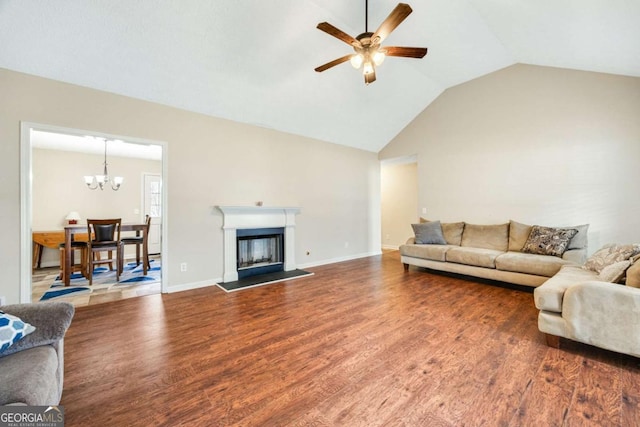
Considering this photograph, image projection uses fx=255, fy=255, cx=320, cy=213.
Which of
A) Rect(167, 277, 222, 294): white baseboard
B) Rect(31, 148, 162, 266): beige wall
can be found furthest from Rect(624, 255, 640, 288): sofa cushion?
Rect(31, 148, 162, 266): beige wall

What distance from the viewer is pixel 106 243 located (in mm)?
4230

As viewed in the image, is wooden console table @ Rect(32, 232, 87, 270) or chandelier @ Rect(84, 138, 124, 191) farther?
chandelier @ Rect(84, 138, 124, 191)

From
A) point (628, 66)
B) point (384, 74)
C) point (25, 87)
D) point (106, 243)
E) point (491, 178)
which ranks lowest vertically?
point (106, 243)

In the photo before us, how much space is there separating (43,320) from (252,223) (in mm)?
3052

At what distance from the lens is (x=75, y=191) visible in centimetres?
555

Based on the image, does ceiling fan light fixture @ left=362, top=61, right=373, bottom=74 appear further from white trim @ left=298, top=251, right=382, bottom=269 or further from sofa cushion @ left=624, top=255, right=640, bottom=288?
white trim @ left=298, top=251, right=382, bottom=269

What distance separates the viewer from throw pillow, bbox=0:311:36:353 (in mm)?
1155

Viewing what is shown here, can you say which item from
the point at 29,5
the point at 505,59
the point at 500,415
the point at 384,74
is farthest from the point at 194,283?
the point at 505,59

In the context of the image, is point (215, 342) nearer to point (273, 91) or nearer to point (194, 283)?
point (194, 283)

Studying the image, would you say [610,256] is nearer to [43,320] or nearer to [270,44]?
[270,44]

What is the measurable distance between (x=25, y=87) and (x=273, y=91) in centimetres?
277

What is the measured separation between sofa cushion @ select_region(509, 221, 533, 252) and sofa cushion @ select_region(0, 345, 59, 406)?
17.4 ft

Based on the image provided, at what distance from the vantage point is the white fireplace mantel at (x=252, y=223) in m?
4.08

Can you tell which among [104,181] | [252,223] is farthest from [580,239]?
[104,181]
